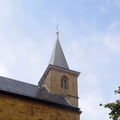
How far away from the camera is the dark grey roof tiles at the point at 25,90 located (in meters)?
20.1

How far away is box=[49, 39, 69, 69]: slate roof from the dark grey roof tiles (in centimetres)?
557

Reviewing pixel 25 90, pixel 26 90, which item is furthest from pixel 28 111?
pixel 26 90

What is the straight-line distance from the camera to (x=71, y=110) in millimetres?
20406

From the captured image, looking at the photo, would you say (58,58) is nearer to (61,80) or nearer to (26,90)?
(61,80)

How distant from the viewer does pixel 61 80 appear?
2731 centimetres

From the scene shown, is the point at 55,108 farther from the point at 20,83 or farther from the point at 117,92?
the point at 117,92

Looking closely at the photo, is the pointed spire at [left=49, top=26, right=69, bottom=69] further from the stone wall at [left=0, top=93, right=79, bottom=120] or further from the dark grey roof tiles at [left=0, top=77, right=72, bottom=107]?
the stone wall at [left=0, top=93, right=79, bottom=120]

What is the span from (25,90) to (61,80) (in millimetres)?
6300

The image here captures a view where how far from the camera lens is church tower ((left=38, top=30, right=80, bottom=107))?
1028 inches

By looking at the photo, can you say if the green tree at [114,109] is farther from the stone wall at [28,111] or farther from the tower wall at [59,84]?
the tower wall at [59,84]

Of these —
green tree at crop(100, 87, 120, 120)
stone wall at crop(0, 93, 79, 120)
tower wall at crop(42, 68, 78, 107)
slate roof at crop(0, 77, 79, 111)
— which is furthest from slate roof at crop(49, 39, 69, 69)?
green tree at crop(100, 87, 120, 120)

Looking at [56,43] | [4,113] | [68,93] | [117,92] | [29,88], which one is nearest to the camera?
[117,92]

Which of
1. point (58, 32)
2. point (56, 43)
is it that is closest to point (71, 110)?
point (56, 43)

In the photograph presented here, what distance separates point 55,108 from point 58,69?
8.17 metres
